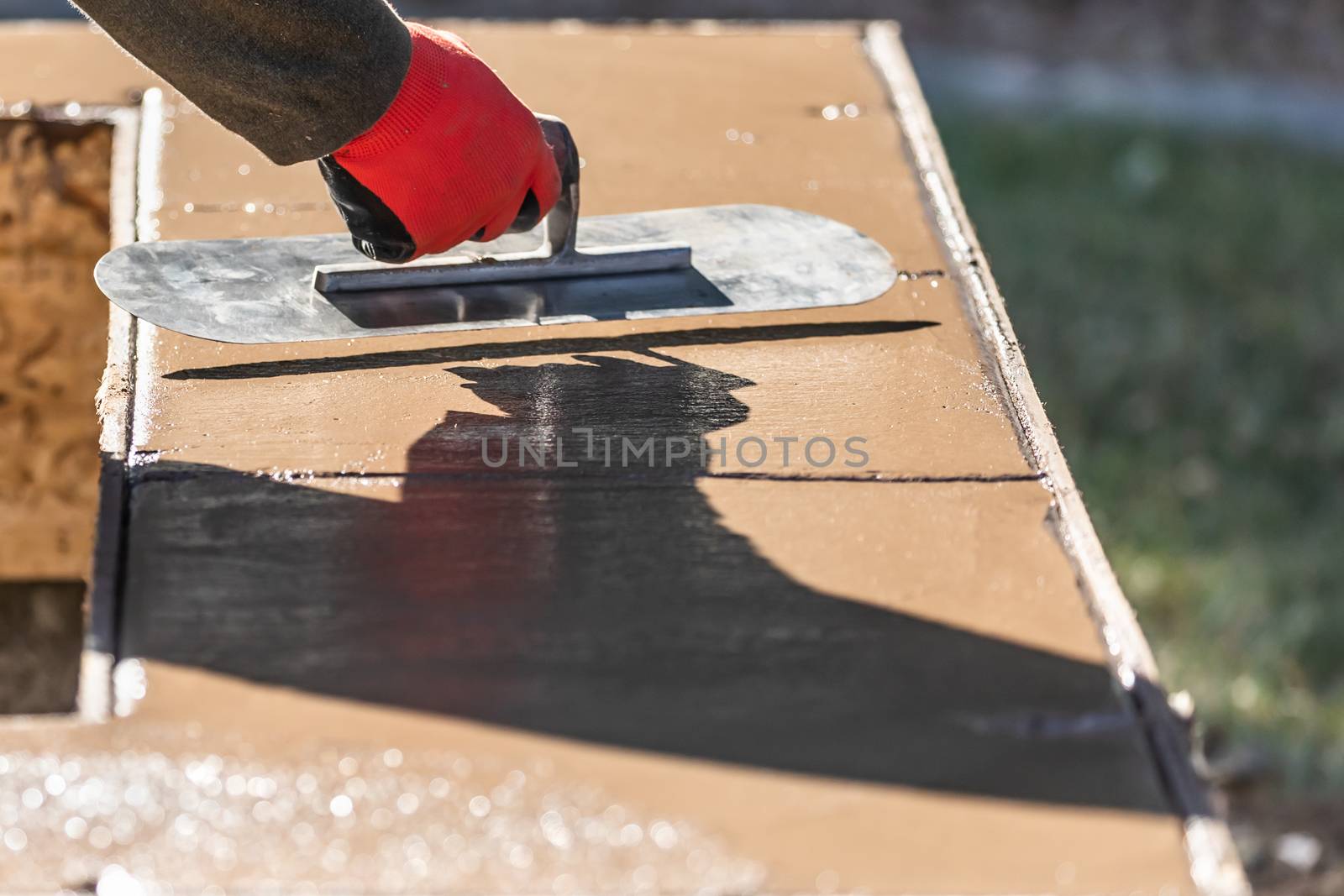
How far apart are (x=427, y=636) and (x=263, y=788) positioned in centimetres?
24

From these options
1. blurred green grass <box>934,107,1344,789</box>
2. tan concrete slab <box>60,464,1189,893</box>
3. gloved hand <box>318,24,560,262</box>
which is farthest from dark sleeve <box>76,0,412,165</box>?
blurred green grass <box>934,107,1344,789</box>

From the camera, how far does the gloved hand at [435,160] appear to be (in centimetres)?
189

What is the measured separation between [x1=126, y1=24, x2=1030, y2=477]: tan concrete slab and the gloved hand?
14 cm

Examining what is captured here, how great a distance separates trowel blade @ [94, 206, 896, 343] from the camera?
1988 mm

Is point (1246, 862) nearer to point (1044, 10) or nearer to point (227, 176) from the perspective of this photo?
point (227, 176)

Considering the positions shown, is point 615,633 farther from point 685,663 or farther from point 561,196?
point 561,196

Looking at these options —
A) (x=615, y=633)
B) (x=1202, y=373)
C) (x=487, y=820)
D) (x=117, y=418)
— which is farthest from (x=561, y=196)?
(x=1202, y=373)

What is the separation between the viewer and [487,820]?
128cm

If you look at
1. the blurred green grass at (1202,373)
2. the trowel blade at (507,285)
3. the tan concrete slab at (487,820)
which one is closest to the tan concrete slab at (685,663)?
the tan concrete slab at (487,820)

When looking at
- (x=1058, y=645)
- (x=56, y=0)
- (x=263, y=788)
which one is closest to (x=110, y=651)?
(x=263, y=788)

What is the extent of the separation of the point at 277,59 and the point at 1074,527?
1006 millimetres

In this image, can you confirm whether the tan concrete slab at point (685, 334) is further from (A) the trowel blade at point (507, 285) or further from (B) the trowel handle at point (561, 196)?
(B) the trowel handle at point (561, 196)

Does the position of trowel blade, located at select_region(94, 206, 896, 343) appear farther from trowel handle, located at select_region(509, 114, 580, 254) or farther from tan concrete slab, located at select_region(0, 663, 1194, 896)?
tan concrete slab, located at select_region(0, 663, 1194, 896)

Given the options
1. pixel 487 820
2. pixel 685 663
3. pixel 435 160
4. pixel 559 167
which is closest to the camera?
pixel 487 820
